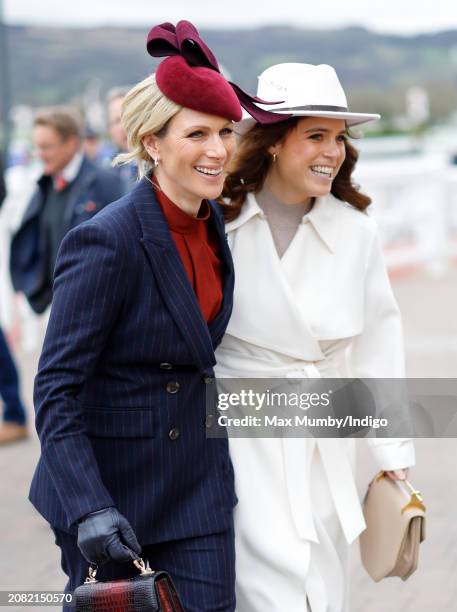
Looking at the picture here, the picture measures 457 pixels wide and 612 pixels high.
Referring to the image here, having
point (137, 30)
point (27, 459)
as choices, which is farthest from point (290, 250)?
point (137, 30)

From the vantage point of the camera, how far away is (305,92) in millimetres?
2934

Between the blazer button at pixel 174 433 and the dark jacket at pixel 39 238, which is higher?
the dark jacket at pixel 39 238

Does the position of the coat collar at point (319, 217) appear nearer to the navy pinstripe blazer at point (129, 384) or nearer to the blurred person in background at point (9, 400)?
the navy pinstripe blazer at point (129, 384)

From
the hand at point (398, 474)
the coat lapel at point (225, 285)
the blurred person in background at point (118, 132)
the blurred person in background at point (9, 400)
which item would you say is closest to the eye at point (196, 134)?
the coat lapel at point (225, 285)

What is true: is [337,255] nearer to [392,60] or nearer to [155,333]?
[155,333]

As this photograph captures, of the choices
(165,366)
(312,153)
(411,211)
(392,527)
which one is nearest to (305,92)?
(312,153)

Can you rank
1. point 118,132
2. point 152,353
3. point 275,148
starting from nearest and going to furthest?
point 152,353
point 275,148
point 118,132

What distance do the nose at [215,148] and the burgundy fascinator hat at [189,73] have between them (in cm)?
6

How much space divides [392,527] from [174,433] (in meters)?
0.81

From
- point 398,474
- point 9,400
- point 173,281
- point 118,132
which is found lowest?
point 398,474

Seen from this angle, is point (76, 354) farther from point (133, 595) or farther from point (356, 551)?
point (356, 551)

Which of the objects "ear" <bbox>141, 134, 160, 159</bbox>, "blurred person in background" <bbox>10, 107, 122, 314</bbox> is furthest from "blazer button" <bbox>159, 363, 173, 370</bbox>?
"blurred person in background" <bbox>10, 107, 122, 314</bbox>

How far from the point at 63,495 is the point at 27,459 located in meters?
3.91

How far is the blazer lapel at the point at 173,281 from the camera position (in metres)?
2.48
